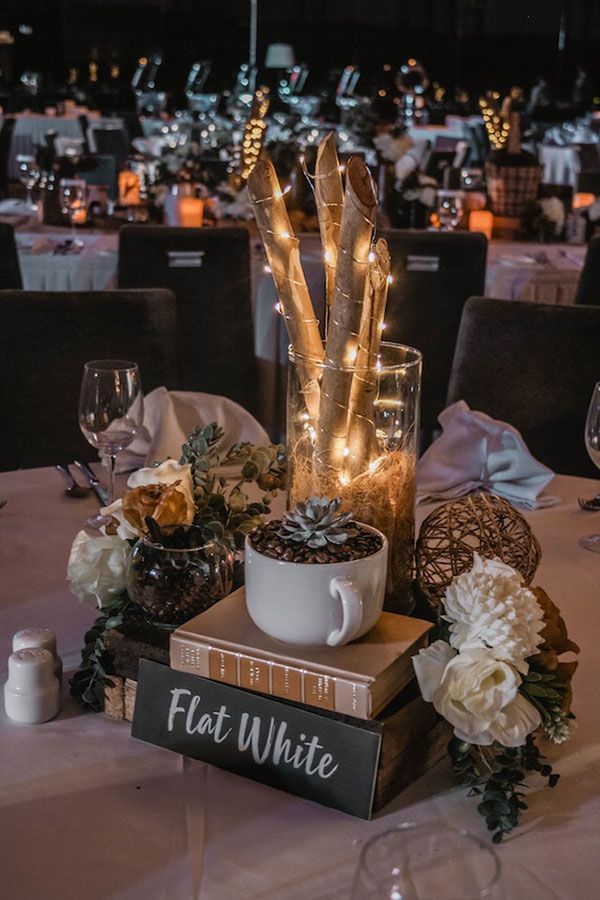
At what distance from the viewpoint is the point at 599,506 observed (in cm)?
167

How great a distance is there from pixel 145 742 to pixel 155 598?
0.41 feet

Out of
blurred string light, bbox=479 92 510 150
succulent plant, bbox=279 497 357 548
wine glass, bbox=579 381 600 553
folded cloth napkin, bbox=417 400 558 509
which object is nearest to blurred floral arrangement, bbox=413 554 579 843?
succulent plant, bbox=279 497 357 548

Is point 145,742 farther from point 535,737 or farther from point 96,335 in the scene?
point 96,335

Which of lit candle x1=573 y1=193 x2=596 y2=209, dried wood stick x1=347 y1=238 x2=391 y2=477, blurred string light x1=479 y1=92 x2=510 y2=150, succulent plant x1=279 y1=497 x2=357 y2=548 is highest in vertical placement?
blurred string light x1=479 y1=92 x2=510 y2=150

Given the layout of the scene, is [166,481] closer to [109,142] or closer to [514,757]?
[514,757]

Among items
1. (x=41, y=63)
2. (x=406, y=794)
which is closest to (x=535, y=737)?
(x=406, y=794)

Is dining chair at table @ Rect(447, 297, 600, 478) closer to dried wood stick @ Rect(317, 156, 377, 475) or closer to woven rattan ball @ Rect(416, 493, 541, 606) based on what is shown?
woven rattan ball @ Rect(416, 493, 541, 606)

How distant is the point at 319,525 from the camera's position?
968mm

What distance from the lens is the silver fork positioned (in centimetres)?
167

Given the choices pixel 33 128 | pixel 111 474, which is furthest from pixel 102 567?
pixel 33 128

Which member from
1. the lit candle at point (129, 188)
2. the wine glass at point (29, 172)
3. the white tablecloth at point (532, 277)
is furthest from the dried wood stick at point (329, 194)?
the wine glass at point (29, 172)

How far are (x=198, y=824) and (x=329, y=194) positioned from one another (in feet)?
1.86

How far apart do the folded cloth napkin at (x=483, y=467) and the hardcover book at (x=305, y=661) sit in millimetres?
692

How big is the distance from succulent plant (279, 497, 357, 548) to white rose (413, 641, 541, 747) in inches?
4.7
